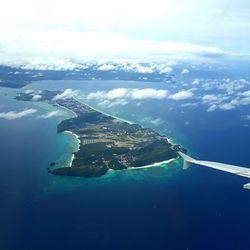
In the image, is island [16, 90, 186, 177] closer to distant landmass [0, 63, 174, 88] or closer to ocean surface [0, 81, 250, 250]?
ocean surface [0, 81, 250, 250]

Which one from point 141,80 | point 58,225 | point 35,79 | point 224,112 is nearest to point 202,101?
point 224,112

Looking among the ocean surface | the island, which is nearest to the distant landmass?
the island

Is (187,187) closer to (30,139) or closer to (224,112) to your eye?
(30,139)

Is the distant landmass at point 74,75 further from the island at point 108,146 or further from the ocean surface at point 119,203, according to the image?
the ocean surface at point 119,203

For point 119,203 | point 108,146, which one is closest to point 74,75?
point 108,146

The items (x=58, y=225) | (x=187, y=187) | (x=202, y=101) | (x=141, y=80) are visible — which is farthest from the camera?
(x=141, y=80)
